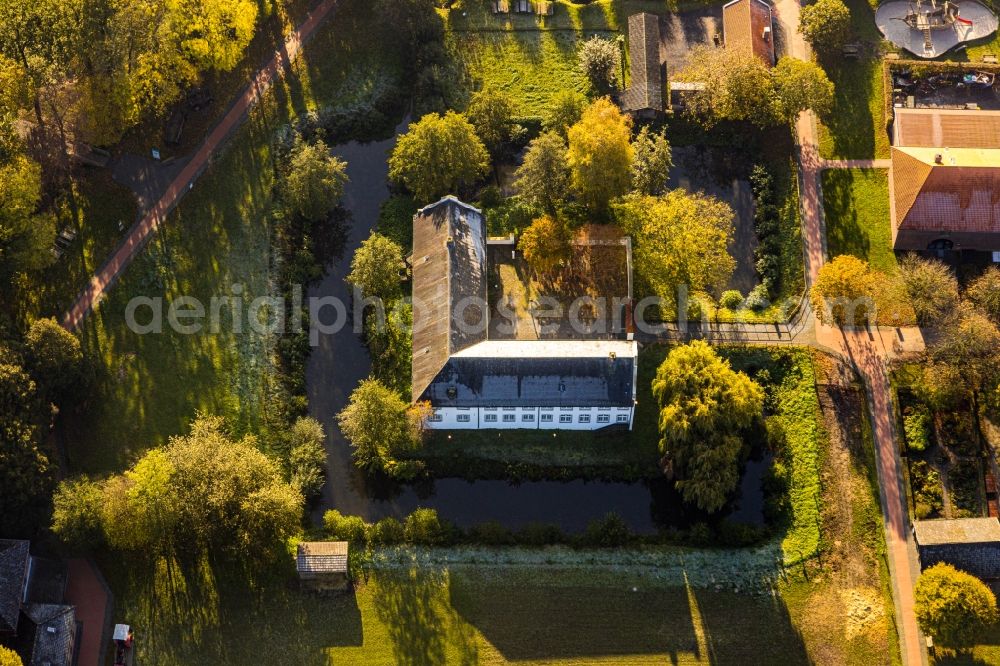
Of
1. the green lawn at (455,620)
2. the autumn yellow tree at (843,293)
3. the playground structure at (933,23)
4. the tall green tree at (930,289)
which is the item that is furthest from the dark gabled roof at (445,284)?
the playground structure at (933,23)

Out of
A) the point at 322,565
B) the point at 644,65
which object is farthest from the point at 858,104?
the point at 322,565

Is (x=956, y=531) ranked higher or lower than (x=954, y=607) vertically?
higher

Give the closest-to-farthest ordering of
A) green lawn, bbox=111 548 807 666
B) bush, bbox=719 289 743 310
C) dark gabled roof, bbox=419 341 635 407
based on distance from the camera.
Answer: green lawn, bbox=111 548 807 666 < dark gabled roof, bbox=419 341 635 407 < bush, bbox=719 289 743 310

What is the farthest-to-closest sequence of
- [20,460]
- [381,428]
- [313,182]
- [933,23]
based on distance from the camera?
[933,23] → [313,182] → [381,428] → [20,460]

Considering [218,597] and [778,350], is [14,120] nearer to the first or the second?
[218,597]

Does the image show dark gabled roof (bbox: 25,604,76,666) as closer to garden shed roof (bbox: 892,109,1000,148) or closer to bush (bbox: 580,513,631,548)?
bush (bbox: 580,513,631,548)

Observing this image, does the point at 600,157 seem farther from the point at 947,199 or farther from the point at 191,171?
the point at 191,171

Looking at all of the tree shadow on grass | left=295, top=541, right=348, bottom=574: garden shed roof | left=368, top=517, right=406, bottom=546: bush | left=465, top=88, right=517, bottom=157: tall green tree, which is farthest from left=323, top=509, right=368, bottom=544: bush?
the tree shadow on grass
